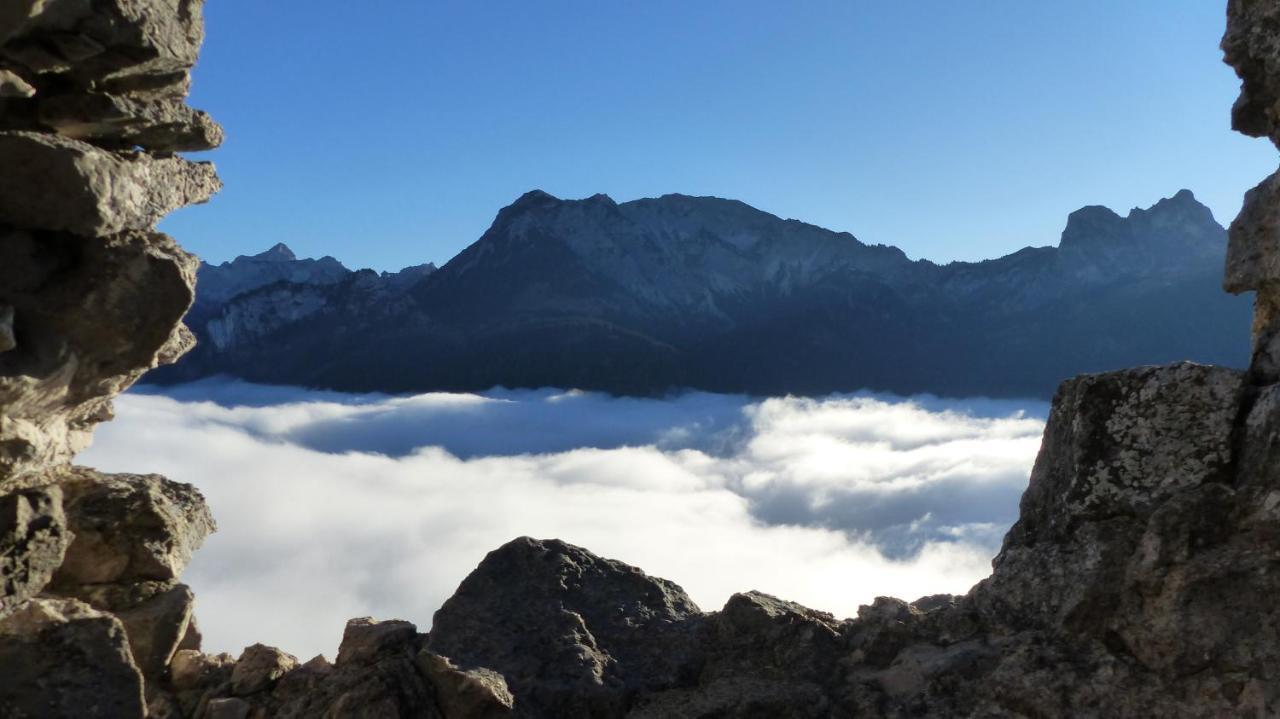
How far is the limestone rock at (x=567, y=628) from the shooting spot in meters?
9.66

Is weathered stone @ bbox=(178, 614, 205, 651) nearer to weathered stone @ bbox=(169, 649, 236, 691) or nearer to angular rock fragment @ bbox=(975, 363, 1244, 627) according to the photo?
weathered stone @ bbox=(169, 649, 236, 691)

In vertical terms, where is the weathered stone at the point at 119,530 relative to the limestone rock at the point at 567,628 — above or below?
above

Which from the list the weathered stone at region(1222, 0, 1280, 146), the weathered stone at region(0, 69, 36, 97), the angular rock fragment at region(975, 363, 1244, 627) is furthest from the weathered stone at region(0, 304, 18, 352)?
the weathered stone at region(1222, 0, 1280, 146)

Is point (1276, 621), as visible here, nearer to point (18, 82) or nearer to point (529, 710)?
point (529, 710)

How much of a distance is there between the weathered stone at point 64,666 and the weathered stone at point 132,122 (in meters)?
5.00

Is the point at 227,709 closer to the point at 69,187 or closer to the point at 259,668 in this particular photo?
the point at 259,668

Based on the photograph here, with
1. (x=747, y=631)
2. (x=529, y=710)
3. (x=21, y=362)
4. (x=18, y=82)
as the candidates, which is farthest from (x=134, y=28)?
(x=747, y=631)

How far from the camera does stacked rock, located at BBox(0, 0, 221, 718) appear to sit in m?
8.53

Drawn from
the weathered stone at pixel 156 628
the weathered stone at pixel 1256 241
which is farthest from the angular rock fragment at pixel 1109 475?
the weathered stone at pixel 156 628

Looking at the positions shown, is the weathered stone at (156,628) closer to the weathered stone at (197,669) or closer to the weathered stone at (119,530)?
the weathered stone at (197,669)

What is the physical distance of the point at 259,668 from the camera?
36.3ft

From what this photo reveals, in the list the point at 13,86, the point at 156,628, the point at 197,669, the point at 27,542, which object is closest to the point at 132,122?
the point at 13,86

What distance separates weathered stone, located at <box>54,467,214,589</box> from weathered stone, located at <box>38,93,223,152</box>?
14.3 ft

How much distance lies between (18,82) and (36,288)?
192cm
